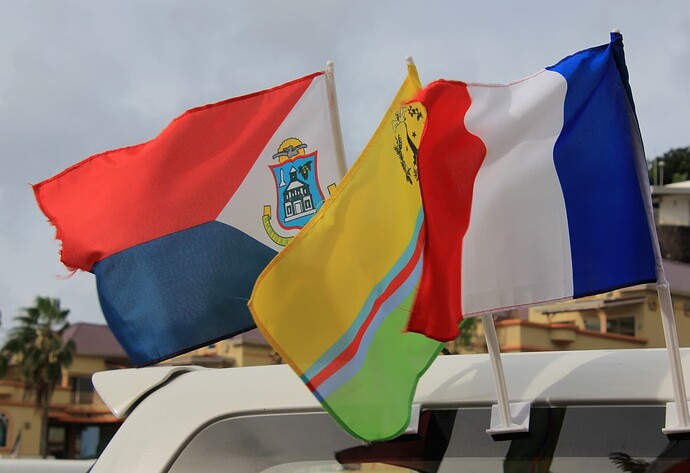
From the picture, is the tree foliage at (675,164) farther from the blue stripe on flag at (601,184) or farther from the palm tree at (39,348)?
the blue stripe on flag at (601,184)

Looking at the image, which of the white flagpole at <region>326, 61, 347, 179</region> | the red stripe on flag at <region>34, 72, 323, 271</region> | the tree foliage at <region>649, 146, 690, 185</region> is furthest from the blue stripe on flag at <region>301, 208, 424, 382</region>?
the tree foliage at <region>649, 146, 690, 185</region>

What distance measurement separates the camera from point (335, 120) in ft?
11.6

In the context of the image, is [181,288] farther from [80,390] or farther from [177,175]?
[80,390]

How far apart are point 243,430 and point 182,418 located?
7.3 inches

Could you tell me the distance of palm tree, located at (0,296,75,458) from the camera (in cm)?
4966

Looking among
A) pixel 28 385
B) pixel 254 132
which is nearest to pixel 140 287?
pixel 254 132

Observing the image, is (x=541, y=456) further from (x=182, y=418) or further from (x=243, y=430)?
(x=182, y=418)

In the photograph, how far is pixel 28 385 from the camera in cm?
5200

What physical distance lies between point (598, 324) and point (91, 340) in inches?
981

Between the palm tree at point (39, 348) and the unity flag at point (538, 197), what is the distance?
48.4 meters

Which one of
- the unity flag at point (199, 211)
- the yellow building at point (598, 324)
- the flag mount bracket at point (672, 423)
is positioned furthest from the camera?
the yellow building at point (598, 324)

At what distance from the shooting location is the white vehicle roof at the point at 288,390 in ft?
8.04

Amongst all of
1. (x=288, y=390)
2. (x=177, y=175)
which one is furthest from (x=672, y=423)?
(x=177, y=175)

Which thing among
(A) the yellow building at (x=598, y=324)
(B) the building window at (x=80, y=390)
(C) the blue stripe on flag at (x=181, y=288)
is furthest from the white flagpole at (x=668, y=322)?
(B) the building window at (x=80, y=390)
